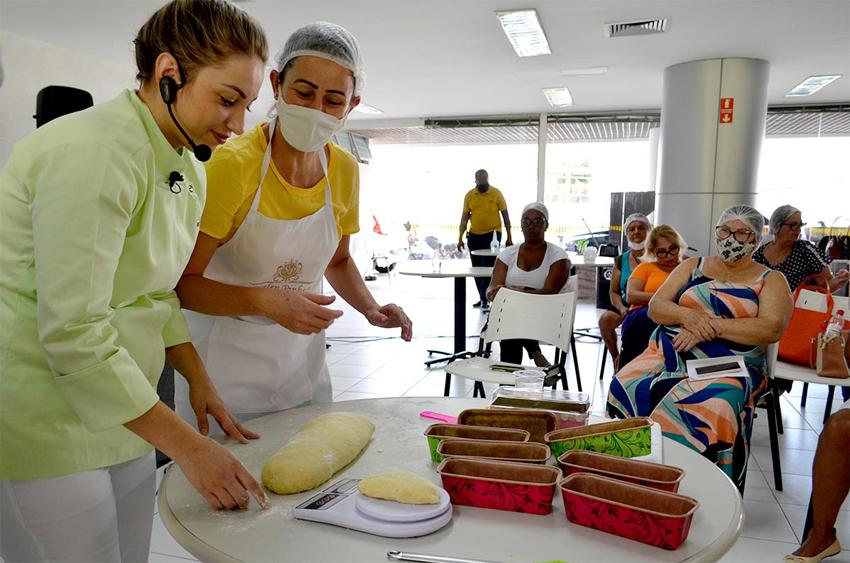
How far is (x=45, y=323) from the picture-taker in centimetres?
87

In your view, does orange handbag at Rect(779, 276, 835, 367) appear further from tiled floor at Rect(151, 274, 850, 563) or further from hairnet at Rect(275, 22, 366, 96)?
hairnet at Rect(275, 22, 366, 96)

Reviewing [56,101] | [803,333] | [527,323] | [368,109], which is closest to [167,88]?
[56,101]

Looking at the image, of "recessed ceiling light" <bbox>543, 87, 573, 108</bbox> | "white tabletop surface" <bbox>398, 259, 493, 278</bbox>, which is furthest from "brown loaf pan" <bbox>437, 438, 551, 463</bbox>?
"recessed ceiling light" <bbox>543, 87, 573, 108</bbox>

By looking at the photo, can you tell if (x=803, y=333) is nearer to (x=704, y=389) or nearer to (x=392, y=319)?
(x=704, y=389)

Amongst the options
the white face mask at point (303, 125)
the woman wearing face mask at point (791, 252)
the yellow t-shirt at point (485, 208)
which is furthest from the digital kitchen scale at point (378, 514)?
the yellow t-shirt at point (485, 208)

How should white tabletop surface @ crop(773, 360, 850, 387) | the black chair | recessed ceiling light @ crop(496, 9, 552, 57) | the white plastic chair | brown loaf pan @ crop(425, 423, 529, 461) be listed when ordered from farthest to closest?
recessed ceiling light @ crop(496, 9, 552, 57) → the white plastic chair → white tabletop surface @ crop(773, 360, 850, 387) → the black chair → brown loaf pan @ crop(425, 423, 529, 461)

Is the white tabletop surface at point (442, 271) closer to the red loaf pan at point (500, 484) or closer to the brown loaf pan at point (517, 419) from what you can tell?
the brown loaf pan at point (517, 419)

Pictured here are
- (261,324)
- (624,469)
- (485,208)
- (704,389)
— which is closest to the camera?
(624,469)

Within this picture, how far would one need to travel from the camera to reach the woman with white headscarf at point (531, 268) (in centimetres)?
459

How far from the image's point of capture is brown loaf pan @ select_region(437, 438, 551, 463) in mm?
1161

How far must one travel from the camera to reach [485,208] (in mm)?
8617

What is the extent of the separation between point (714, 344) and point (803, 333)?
102 cm

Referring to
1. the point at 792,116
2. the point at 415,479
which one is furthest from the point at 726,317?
the point at 792,116

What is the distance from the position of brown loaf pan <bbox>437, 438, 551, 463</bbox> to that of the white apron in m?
0.63
